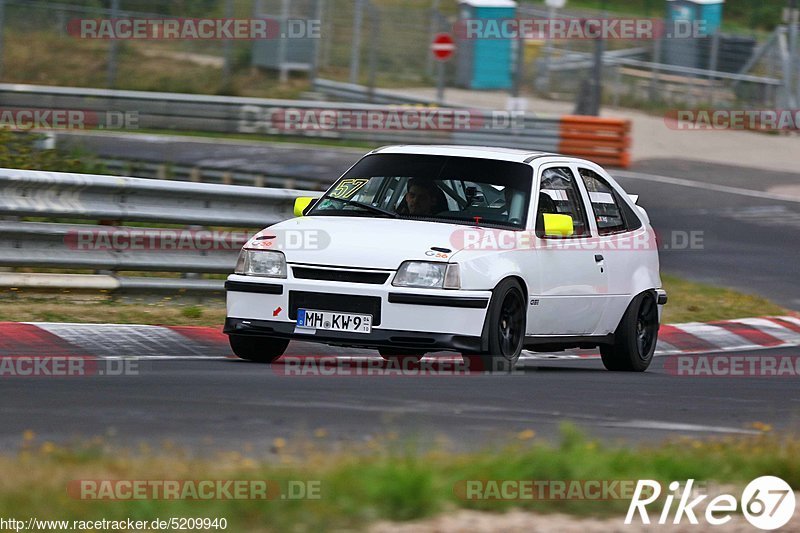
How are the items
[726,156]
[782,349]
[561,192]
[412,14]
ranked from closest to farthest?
[561,192]
[782,349]
[726,156]
[412,14]

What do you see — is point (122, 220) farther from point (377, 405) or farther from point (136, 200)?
point (377, 405)

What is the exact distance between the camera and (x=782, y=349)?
1288cm

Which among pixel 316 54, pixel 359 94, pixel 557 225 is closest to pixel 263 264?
pixel 557 225

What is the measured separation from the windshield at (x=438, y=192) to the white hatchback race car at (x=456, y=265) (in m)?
0.01

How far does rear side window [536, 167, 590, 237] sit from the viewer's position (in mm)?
9797

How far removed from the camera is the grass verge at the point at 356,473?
180 inches

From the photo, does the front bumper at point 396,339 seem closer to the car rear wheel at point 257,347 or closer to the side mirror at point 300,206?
the car rear wheel at point 257,347

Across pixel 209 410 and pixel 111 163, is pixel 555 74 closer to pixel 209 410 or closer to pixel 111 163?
pixel 111 163

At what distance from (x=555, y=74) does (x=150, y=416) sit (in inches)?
1268

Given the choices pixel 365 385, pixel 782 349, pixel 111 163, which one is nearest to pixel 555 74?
pixel 111 163

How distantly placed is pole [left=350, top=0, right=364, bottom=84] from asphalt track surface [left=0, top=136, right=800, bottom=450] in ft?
81.2

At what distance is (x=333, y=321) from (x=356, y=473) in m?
3.62

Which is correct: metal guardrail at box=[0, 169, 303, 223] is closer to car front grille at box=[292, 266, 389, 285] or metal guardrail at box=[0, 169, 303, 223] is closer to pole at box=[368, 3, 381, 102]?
car front grille at box=[292, 266, 389, 285]

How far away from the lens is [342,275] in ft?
28.4
